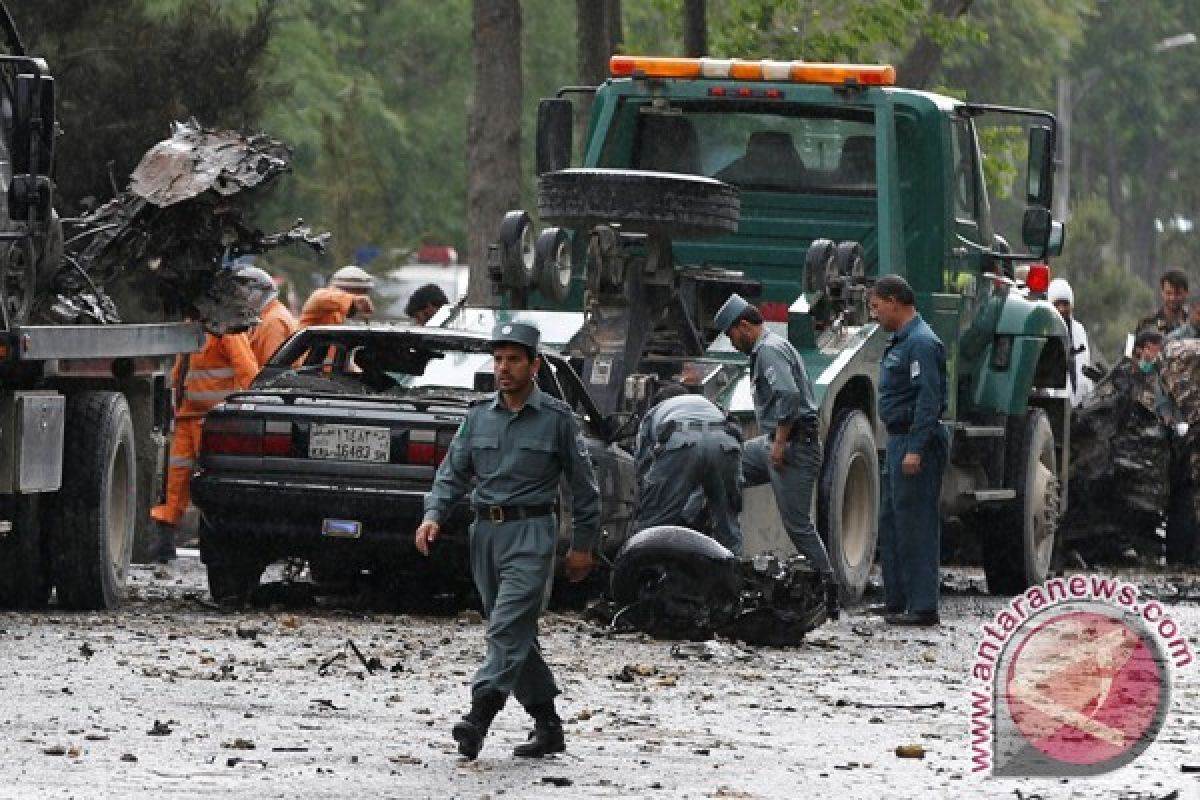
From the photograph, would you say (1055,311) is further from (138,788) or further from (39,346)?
(138,788)

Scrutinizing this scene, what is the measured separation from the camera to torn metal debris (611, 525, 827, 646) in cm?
1506

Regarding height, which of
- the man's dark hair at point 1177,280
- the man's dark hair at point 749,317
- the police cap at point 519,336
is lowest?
the man's dark hair at point 1177,280

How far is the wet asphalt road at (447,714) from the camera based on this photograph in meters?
10.3

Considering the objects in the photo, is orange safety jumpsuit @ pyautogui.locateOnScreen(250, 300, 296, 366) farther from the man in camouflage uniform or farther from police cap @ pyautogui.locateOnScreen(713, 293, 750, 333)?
the man in camouflage uniform

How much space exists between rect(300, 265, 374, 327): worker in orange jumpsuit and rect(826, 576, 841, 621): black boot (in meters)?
4.80

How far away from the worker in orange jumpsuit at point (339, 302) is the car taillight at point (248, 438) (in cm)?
446

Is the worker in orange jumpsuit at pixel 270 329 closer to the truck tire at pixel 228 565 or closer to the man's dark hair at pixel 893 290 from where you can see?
the truck tire at pixel 228 565

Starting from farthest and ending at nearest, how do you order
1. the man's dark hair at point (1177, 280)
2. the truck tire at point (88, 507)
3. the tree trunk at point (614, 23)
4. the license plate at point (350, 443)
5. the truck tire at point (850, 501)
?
the tree trunk at point (614, 23) → the man's dark hair at point (1177, 280) → the truck tire at point (850, 501) → the truck tire at point (88, 507) → the license plate at point (350, 443)

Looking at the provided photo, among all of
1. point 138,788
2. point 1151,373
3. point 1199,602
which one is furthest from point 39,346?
point 1151,373

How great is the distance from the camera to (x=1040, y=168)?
19.8 m

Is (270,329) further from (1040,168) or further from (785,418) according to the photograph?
(785,418)

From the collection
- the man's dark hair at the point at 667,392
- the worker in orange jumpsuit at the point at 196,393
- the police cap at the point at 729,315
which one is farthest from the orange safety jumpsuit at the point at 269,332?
the police cap at the point at 729,315

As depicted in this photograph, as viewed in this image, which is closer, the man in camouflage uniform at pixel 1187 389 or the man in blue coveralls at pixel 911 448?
the man in blue coveralls at pixel 911 448

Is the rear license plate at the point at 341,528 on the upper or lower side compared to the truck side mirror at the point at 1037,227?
lower
